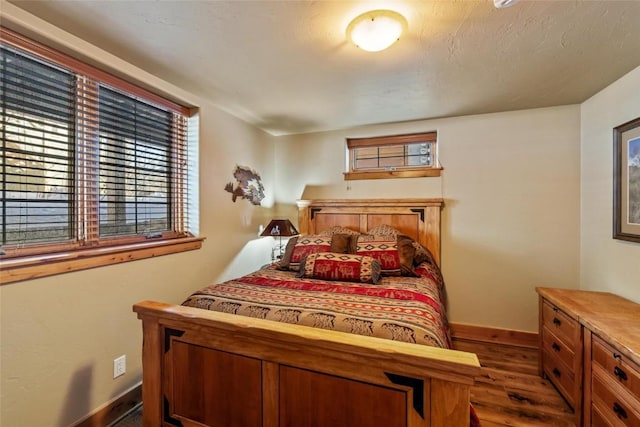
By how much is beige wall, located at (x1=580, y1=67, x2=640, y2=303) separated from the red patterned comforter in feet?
4.39

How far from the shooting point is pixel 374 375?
3.76 ft

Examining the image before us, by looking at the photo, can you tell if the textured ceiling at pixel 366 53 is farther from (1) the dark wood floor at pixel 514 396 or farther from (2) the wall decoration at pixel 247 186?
(1) the dark wood floor at pixel 514 396

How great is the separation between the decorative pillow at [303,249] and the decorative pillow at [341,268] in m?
0.16

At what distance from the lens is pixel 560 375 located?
1.95 m

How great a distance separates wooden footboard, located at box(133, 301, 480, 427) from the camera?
41.8 inches

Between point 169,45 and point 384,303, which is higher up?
point 169,45

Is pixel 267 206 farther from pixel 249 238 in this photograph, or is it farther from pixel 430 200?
pixel 430 200

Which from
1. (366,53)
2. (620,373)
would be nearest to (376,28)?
(366,53)

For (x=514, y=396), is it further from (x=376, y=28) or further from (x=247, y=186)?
(x=247, y=186)

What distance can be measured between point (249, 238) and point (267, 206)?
526 mm

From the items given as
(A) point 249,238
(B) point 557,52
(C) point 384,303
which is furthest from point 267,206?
(B) point 557,52

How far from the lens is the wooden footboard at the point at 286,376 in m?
1.06

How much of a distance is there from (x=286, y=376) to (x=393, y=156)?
2.59 meters

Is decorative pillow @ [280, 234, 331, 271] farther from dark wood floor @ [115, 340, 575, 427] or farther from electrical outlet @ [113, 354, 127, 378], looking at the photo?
dark wood floor @ [115, 340, 575, 427]
